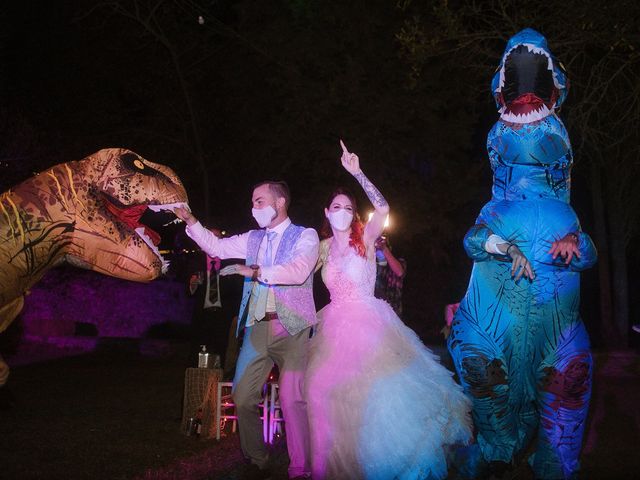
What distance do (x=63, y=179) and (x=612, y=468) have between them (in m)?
4.14

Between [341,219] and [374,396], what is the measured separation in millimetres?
1352

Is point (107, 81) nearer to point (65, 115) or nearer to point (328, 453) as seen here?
point (65, 115)

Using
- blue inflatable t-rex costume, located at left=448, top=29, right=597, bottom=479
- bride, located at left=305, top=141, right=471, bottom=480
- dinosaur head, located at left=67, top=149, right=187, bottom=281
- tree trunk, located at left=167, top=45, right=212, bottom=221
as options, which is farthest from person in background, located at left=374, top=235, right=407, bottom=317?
tree trunk, located at left=167, top=45, right=212, bottom=221

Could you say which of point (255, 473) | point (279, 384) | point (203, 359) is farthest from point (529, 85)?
point (203, 359)

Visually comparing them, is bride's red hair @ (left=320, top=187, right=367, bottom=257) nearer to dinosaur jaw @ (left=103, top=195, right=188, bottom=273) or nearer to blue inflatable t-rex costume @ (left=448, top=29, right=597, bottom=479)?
blue inflatable t-rex costume @ (left=448, top=29, right=597, bottom=479)

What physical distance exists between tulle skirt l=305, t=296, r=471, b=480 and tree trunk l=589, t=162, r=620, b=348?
10.1m

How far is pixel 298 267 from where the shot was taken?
Answer: 199 inches

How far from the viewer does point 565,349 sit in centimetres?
425

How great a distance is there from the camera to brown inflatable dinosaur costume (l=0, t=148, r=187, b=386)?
14.3 feet

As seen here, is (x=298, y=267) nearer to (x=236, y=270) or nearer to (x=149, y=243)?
(x=236, y=270)

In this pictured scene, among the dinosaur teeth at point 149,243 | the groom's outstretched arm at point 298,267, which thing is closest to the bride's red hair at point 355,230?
the groom's outstretched arm at point 298,267

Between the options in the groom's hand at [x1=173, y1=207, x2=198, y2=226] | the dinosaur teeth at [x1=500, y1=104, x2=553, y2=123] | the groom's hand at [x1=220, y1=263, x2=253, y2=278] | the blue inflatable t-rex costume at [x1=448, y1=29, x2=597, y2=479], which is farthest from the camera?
the groom's hand at [x1=173, y1=207, x2=198, y2=226]

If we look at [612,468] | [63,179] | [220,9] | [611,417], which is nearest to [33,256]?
[63,179]

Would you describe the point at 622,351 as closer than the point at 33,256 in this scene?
No
